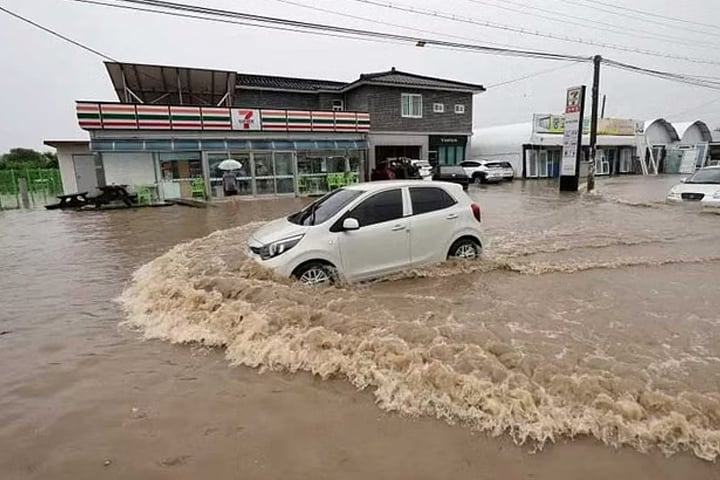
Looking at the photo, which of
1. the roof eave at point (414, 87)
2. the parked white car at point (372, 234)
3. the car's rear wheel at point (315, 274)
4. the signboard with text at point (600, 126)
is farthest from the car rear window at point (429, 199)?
the signboard with text at point (600, 126)

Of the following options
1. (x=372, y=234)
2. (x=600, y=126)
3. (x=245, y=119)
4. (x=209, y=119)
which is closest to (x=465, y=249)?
(x=372, y=234)

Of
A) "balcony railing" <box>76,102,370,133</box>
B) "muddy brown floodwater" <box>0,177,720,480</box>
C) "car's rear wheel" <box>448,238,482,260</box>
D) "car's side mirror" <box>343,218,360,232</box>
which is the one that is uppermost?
"balcony railing" <box>76,102,370,133</box>

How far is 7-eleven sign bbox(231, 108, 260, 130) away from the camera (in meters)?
→ 20.1

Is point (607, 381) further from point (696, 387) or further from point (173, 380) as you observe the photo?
point (173, 380)

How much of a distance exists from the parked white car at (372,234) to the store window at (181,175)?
1487cm

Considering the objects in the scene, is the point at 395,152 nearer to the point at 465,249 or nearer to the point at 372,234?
the point at 465,249

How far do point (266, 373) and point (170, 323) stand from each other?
1736 mm

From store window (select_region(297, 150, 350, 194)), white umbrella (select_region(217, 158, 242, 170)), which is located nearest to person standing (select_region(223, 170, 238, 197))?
white umbrella (select_region(217, 158, 242, 170))

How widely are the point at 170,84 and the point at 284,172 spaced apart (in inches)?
270

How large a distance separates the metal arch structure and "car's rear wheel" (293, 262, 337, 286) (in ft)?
55.1

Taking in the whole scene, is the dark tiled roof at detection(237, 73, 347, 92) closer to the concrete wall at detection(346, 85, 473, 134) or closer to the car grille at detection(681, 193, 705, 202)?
the concrete wall at detection(346, 85, 473, 134)

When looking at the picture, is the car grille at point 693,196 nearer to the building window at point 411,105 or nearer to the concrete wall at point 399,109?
the concrete wall at point 399,109

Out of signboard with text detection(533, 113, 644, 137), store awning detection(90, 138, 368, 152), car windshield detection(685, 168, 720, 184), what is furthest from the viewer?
signboard with text detection(533, 113, 644, 137)

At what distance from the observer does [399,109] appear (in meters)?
26.1
